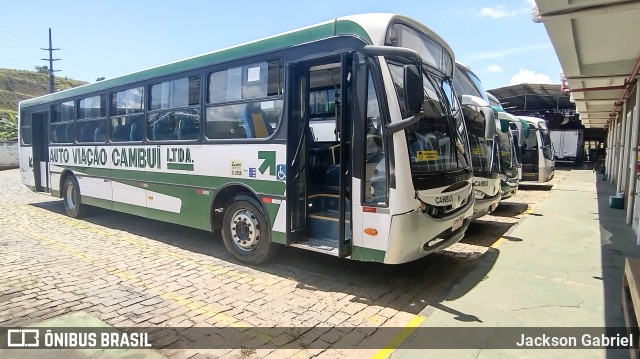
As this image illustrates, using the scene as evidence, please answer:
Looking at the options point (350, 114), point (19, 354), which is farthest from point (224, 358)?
point (350, 114)

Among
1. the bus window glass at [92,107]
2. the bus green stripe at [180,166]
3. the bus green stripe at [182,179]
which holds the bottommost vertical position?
the bus green stripe at [182,179]

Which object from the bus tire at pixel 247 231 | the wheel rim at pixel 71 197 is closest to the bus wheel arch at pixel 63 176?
the wheel rim at pixel 71 197

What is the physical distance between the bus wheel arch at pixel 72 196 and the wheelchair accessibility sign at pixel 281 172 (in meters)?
6.44

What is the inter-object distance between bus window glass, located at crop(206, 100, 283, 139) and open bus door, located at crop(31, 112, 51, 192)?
7.14 meters

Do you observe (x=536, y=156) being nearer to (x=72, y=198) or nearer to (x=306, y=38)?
(x=306, y=38)

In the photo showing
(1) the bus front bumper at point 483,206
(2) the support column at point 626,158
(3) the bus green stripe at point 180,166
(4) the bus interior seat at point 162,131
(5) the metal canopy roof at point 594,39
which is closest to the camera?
(5) the metal canopy roof at point 594,39

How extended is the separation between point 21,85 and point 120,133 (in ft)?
208

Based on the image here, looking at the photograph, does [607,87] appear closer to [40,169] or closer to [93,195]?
[93,195]

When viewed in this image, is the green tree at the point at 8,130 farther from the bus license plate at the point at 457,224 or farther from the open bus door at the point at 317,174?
the bus license plate at the point at 457,224

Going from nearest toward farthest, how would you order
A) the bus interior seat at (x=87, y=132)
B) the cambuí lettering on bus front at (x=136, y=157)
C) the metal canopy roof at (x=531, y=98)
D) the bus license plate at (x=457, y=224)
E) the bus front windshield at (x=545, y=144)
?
the bus license plate at (x=457, y=224)
the cambuí lettering on bus front at (x=136, y=157)
the bus interior seat at (x=87, y=132)
the bus front windshield at (x=545, y=144)
the metal canopy roof at (x=531, y=98)

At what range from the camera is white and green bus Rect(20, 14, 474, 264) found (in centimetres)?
423

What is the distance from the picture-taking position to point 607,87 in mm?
11000

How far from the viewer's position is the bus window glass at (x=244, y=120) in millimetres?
5152

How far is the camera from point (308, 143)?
17.1 feet
